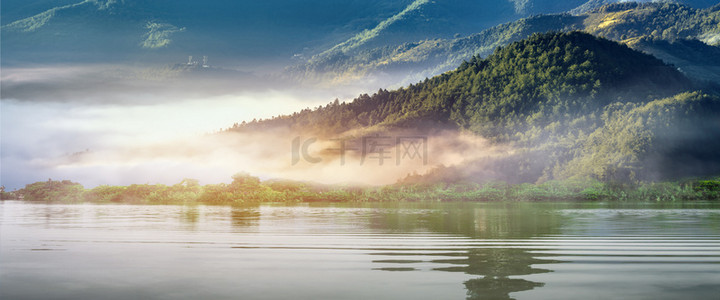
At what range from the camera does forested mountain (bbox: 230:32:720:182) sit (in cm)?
13950

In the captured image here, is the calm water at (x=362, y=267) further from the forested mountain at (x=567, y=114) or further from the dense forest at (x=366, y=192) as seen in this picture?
the forested mountain at (x=567, y=114)

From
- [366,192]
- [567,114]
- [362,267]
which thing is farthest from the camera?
[567,114]

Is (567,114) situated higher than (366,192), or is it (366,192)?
(567,114)

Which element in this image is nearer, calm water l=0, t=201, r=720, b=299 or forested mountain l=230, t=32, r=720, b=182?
calm water l=0, t=201, r=720, b=299

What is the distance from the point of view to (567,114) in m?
163

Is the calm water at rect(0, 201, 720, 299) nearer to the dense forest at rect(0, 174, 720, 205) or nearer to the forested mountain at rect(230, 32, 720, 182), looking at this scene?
the dense forest at rect(0, 174, 720, 205)

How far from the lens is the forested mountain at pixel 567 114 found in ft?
458

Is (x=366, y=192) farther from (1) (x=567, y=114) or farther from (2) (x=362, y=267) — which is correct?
(2) (x=362, y=267)

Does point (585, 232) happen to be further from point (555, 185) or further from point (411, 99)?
point (411, 99)

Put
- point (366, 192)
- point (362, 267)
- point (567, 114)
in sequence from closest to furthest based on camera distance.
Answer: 1. point (362, 267)
2. point (366, 192)
3. point (567, 114)

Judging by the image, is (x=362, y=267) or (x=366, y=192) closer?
(x=362, y=267)

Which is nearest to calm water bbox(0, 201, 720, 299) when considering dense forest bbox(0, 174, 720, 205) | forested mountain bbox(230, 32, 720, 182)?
dense forest bbox(0, 174, 720, 205)

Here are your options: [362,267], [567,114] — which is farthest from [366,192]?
[362,267]

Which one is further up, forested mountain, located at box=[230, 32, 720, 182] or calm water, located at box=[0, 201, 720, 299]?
forested mountain, located at box=[230, 32, 720, 182]
